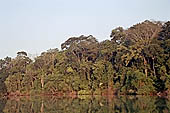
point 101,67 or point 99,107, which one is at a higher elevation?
point 101,67

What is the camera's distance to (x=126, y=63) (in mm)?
34531

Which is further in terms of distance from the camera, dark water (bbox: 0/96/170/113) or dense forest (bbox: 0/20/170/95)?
dense forest (bbox: 0/20/170/95)

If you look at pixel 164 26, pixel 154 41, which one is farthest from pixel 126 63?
pixel 164 26

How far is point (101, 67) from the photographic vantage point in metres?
38.9

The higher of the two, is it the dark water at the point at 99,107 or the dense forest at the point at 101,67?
the dense forest at the point at 101,67

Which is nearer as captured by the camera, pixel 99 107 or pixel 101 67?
pixel 99 107

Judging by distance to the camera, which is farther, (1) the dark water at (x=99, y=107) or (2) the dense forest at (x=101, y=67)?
(2) the dense forest at (x=101, y=67)

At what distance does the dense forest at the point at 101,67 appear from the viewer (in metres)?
32.5

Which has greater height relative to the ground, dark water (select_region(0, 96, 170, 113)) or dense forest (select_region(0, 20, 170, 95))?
dense forest (select_region(0, 20, 170, 95))

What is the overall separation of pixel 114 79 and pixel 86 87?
426 cm

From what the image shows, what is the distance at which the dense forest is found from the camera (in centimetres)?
3247

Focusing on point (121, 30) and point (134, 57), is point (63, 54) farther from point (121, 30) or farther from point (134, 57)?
point (134, 57)

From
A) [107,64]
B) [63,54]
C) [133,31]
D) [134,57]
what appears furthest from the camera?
[63,54]

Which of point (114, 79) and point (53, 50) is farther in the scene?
point (53, 50)
